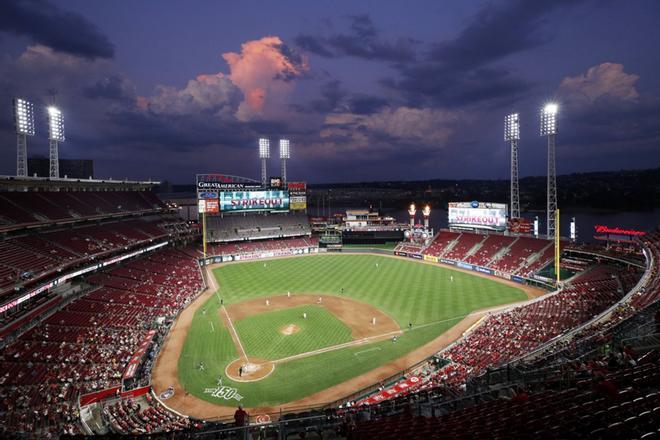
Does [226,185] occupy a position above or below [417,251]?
above

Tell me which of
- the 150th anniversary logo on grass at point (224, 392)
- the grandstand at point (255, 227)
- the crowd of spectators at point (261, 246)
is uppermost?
the grandstand at point (255, 227)

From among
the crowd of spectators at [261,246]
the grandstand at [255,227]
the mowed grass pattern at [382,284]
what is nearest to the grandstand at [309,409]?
the mowed grass pattern at [382,284]

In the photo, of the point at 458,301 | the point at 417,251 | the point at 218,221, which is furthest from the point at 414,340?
the point at 218,221

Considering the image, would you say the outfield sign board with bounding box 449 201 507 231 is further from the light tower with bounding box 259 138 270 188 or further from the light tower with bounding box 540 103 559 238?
the light tower with bounding box 259 138 270 188

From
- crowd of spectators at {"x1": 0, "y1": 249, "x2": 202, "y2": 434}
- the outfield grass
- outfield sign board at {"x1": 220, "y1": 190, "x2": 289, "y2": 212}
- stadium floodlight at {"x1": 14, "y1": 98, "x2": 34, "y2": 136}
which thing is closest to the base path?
the outfield grass

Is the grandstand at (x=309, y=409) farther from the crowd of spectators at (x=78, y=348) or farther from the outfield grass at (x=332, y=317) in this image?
the outfield grass at (x=332, y=317)

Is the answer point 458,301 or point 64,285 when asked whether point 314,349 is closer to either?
point 458,301

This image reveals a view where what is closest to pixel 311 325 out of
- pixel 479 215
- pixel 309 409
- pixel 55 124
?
pixel 309 409
